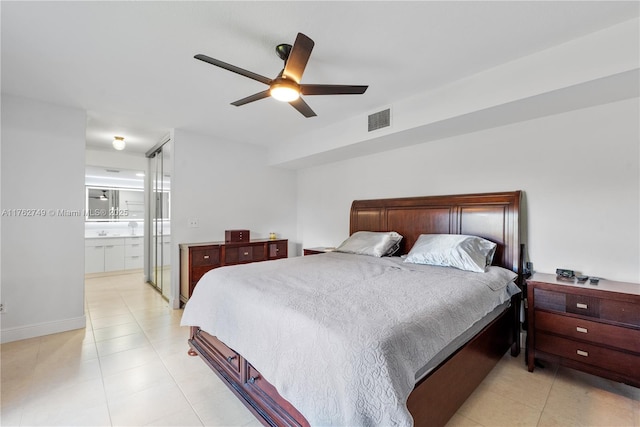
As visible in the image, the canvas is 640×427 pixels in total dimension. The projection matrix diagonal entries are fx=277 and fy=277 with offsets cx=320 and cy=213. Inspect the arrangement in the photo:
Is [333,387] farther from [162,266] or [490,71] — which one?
[162,266]

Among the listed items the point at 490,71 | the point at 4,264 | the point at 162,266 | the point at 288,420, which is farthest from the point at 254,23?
the point at 162,266

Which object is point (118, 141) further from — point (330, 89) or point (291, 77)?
point (330, 89)

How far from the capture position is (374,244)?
339 centimetres

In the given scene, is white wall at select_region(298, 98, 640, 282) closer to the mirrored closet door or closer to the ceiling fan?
Answer: the ceiling fan

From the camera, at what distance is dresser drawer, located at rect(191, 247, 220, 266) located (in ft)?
12.0

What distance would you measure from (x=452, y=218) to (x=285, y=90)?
2.27m

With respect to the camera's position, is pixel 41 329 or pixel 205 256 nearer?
pixel 41 329

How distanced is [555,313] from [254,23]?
3054mm

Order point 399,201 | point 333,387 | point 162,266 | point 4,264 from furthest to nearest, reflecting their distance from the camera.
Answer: point 162,266 → point 399,201 → point 4,264 → point 333,387

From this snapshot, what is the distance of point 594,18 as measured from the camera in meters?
1.74

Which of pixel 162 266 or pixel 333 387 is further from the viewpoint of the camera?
pixel 162 266

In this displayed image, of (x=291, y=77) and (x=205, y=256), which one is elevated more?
(x=291, y=77)

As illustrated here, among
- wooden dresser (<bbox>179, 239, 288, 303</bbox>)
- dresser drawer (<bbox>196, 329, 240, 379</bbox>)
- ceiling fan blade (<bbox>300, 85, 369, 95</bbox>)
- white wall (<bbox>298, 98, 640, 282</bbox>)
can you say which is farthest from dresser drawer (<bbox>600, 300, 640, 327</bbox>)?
wooden dresser (<bbox>179, 239, 288, 303</bbox>)

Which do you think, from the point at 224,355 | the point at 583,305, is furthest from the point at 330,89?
the point at 583,305
